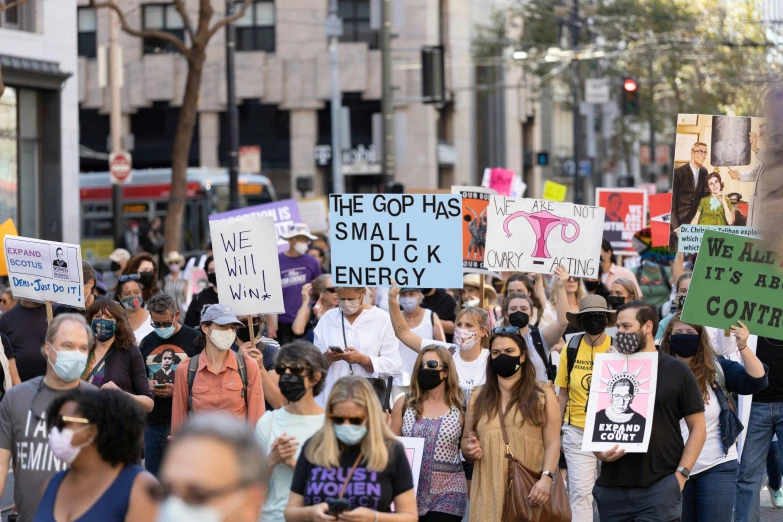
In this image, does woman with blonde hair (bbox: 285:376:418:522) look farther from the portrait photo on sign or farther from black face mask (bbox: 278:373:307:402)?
the portrait photo on sign

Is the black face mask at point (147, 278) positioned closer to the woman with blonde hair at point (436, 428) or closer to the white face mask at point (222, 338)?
the white face mask at point (222, 338)

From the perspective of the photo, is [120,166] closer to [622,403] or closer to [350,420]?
[622,403]

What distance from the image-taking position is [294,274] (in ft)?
44.1

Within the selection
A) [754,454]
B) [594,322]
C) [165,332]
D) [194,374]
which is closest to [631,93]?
[754,454]

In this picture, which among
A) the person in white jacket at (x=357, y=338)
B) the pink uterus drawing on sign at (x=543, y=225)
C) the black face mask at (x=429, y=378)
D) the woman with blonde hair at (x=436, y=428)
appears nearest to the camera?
the woman with blonde hair at (x=436, y=428)

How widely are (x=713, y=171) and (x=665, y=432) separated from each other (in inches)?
171

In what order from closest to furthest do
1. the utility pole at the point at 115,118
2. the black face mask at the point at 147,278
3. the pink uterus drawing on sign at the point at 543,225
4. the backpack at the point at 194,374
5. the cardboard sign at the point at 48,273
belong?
the backpack at the point at 194,374 → the cardboard sign at the point at 48,273 → the pink uterus drawing on sign at the point at 543,225 → the black face mask at the point at 147,278 → the utility pole at the point at 115,118

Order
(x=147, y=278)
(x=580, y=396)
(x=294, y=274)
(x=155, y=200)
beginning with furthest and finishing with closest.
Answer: (x=155, y=200) → (x=294, y=274) → (x=147, y=278) → (x=580, y=396)

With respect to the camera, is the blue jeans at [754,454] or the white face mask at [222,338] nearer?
the white face mask at [222,338]

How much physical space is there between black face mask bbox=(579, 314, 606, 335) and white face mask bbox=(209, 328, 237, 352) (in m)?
2.08

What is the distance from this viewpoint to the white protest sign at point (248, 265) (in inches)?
376

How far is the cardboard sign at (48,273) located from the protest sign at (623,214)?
8.58 metres

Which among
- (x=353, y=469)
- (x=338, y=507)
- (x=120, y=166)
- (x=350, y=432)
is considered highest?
(x=120, y=166)

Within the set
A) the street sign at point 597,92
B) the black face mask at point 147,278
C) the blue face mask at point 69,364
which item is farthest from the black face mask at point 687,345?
the street sign at point 597,92
